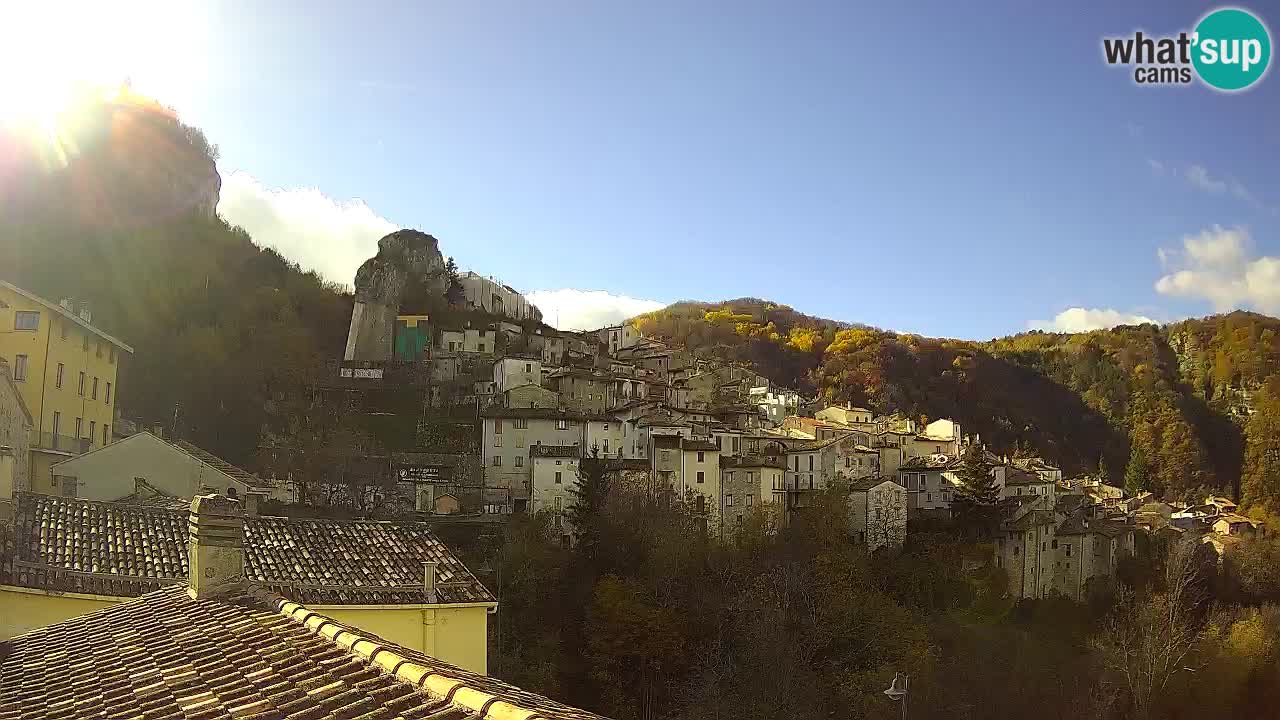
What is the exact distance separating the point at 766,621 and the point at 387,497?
17139mm

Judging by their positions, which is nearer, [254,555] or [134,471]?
[254,555]

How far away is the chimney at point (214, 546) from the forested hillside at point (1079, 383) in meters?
84.0

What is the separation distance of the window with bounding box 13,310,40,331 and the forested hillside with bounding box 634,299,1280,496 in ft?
227

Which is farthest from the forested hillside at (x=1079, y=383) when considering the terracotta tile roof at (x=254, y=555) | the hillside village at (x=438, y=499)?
the terracotta tile roof at (x=254, y=555)

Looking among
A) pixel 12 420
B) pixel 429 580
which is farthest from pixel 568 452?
pixel 429 580

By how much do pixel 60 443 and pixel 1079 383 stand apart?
101098mm

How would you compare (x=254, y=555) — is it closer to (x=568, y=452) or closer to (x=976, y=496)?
(x=568, y=452)

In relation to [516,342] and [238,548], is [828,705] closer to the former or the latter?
[238,548]

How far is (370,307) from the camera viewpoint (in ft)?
217

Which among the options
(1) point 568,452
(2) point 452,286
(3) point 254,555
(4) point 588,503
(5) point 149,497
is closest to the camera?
(3) point 254,555

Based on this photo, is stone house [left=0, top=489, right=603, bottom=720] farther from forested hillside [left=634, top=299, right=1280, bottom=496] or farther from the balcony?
forested hillside [left=634, top=299, right=1280, bottom=496]

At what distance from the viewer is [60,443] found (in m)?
31.0

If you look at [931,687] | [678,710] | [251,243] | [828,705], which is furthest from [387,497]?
[251,243]

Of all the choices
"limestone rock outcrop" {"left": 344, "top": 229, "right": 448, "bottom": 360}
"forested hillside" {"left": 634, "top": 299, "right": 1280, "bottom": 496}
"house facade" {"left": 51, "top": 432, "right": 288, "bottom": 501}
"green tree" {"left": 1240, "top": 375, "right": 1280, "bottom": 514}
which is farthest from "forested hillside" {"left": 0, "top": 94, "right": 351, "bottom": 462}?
"green tree" {"left": 1240, "top": 375, "right": 1280, "bottom": 514}
